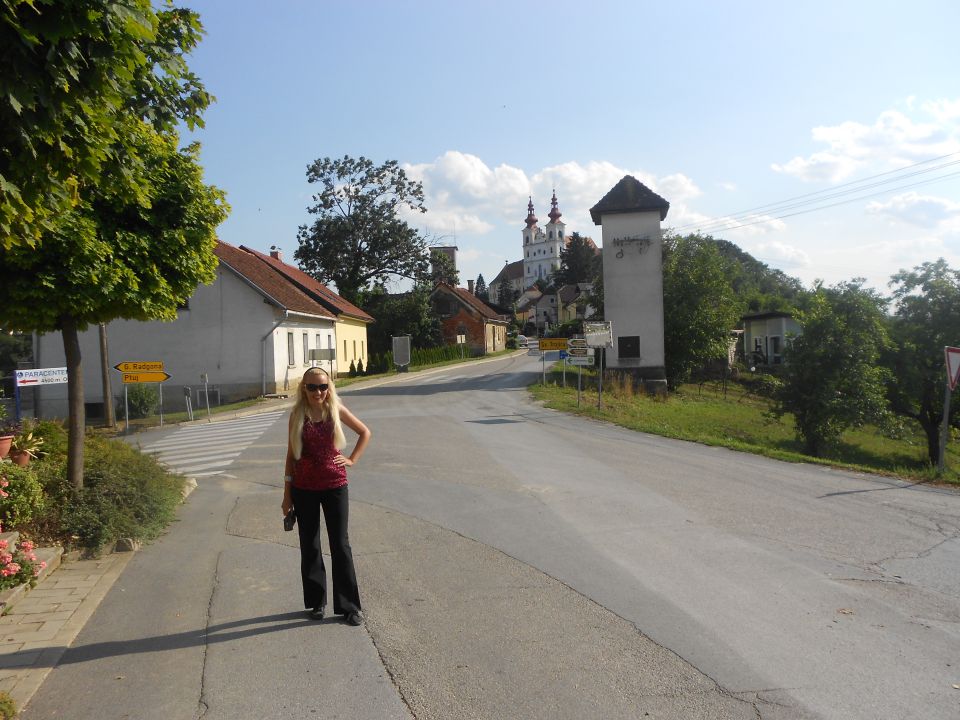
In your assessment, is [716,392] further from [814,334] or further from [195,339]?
[195,339]

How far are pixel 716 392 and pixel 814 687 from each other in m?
40.7

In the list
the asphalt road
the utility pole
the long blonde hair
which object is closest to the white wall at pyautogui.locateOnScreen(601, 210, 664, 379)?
the utility pole

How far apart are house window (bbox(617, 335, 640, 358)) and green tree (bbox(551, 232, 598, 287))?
88.2 metres

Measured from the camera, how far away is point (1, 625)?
213 inches

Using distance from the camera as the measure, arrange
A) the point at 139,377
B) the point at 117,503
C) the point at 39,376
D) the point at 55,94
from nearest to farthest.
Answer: the point at 55,94 → the point at 117,503 → the point at 39,376 → the point at 139,377

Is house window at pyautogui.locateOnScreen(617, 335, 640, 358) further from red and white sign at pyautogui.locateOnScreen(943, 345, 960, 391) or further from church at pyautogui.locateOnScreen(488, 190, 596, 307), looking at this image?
church at pyautogui.locateOnScreen(488, 190, 596, 307)

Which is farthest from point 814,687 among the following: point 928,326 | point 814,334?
point 928,326

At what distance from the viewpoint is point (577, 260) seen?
12600 cm

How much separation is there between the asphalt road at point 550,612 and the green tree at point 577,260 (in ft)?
379

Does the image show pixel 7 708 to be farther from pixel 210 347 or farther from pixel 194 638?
pixel 210 347

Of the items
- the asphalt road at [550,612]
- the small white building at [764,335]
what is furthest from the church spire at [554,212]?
the asphalt road at [550,612]

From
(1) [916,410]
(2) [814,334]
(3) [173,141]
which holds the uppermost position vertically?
(3) [173,141]

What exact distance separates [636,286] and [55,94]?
3400 cm

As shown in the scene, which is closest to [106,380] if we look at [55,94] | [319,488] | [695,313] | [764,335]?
[319,488]
